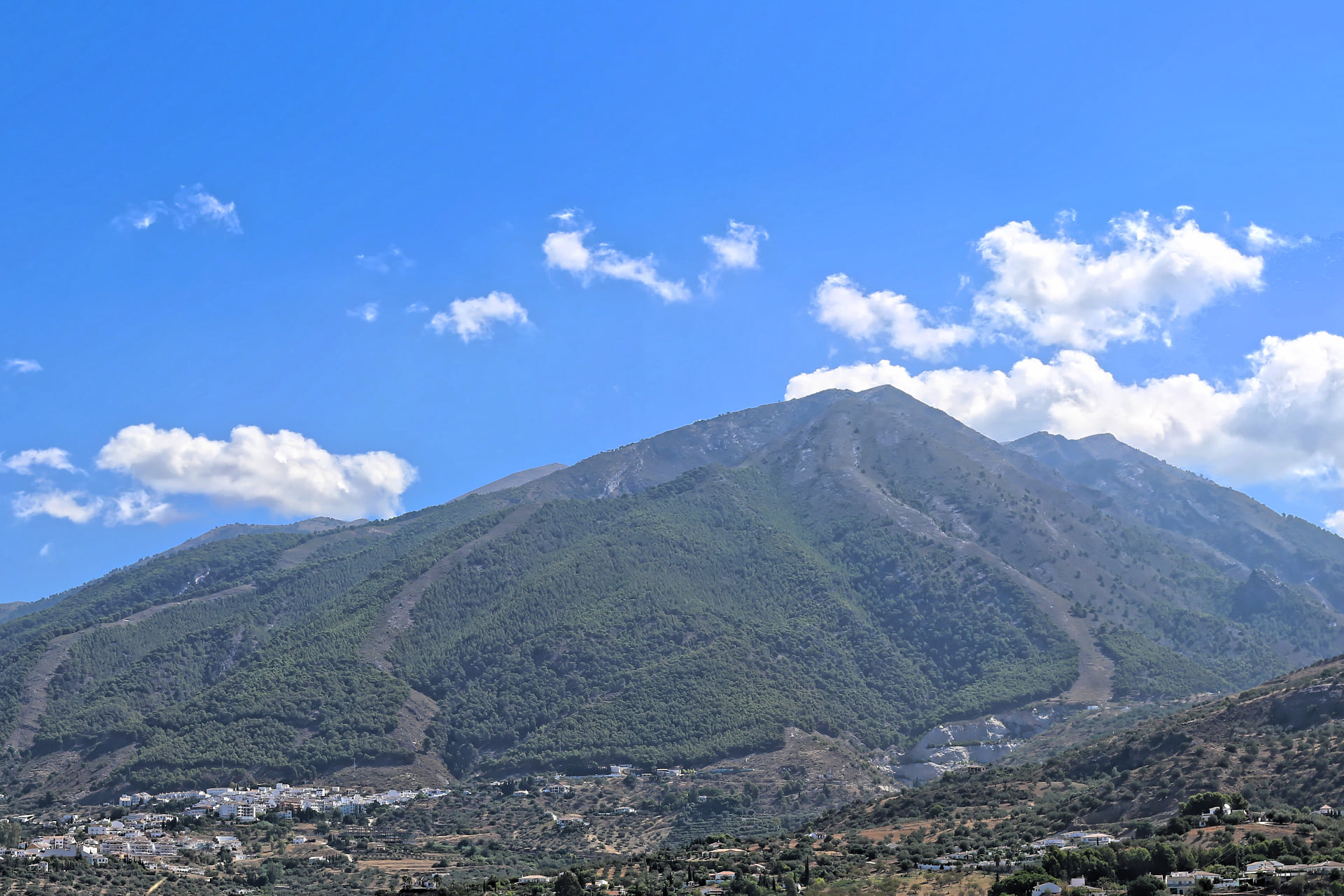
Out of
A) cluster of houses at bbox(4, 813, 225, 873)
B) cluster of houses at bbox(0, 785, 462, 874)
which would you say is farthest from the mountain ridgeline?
cluster of houses at bbox(4, 813, 225, 873)

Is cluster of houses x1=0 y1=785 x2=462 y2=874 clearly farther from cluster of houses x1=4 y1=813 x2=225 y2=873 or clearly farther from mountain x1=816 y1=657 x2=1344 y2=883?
mountain x1=816 y1=657 x2=1344 y2=883

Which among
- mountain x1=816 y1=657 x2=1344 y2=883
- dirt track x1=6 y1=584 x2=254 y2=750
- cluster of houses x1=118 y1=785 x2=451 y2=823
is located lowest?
mountain x1=816 y1=657 x2=1344 y2=883

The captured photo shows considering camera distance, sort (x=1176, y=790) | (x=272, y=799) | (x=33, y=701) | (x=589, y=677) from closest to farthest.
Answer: (x=1176, y=790), (x=272, y=799), (x=589, y=677), (x=33, y=701)

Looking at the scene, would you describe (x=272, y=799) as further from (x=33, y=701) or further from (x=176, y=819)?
(x=33, y=701)

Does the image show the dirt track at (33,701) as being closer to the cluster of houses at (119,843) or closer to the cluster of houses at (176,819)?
the cluster of houses at (176,819)

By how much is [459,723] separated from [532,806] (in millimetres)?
37669

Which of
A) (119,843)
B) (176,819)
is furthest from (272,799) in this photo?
(119,843)

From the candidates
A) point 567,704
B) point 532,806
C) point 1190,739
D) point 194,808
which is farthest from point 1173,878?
point 567,704

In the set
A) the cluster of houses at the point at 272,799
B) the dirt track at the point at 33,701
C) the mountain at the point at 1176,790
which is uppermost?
the dirt track at the point at 33,701

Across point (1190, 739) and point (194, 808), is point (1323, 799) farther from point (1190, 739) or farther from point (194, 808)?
point (194, 808)

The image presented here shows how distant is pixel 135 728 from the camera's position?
163 m

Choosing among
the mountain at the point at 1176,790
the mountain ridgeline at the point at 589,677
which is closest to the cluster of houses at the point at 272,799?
the mountain ridgeline at the point at 589,677

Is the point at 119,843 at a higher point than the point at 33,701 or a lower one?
lower

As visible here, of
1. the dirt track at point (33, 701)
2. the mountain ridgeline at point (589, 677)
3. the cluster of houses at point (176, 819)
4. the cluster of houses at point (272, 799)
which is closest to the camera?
the cluster of houses at point (176, 819)
